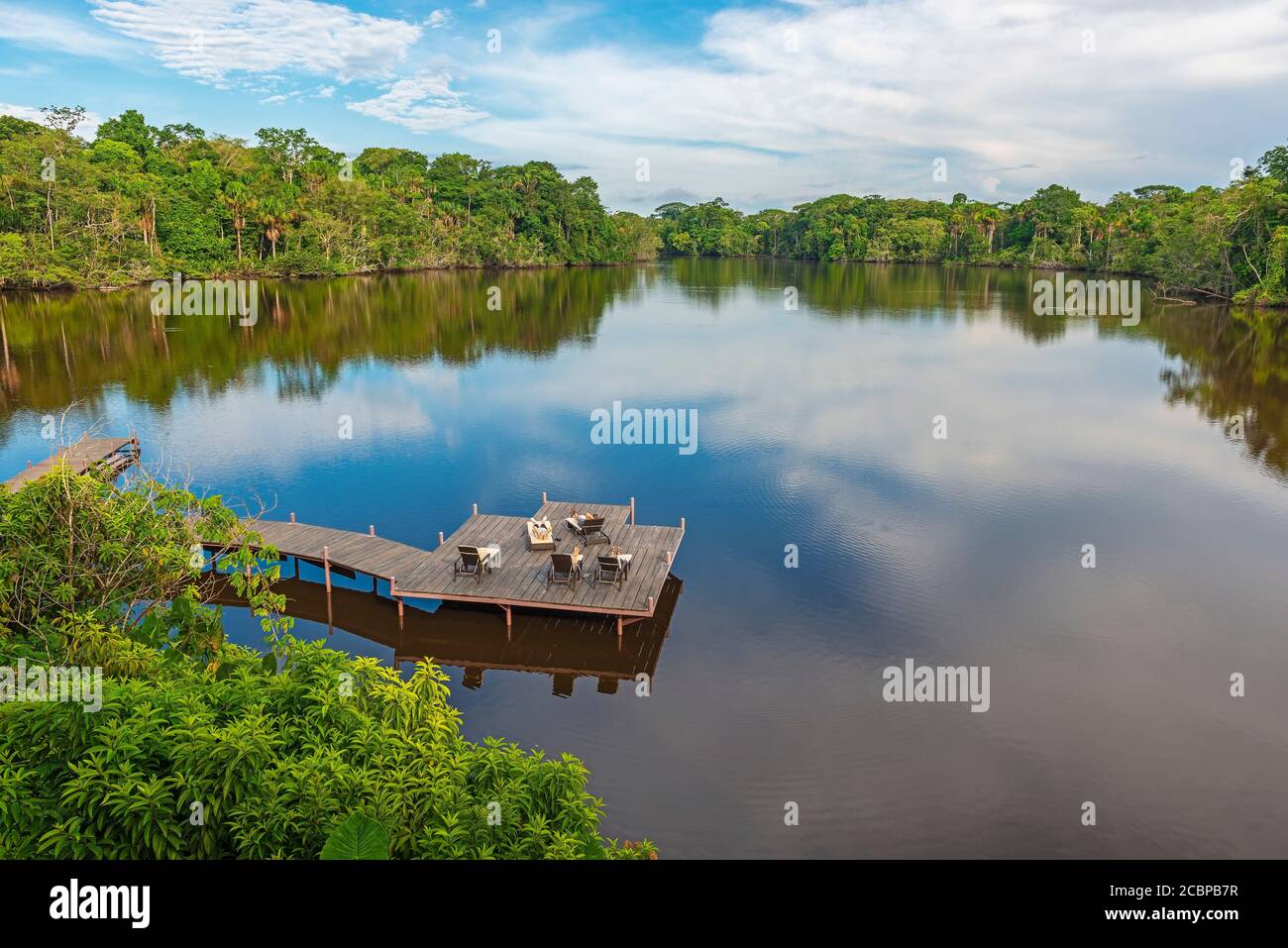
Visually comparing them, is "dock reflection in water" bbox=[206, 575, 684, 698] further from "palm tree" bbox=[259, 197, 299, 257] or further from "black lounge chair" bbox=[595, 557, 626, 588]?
"palm tree" bbox=[259, 197, 299, 257]

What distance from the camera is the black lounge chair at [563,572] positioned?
66.9 ft

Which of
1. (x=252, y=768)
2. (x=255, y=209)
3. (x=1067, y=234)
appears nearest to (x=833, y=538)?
(x=252, y=768)

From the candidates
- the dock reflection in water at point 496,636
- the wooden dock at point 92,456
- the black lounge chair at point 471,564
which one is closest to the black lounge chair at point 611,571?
the dock reflection in water at point 496,636

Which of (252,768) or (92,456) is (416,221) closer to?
(92,456)

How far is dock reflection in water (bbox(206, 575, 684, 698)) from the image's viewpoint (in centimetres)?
1895

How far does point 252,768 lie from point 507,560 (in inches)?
584

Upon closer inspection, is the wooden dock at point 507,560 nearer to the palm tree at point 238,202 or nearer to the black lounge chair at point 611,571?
the black lounge chair at point 611,571

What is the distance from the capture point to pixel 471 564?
21.1m

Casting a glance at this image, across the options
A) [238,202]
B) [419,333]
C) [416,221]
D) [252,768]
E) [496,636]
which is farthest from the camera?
[416,221]

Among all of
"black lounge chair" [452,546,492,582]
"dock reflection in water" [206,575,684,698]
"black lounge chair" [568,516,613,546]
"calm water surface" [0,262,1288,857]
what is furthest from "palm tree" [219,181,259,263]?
"black lounge chair" [452,546,492,582]

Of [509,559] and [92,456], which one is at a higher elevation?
[92,456]

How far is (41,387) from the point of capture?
41.6 meters

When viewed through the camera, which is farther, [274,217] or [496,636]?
[274,217]

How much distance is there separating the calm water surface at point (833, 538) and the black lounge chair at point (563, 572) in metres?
1.13
